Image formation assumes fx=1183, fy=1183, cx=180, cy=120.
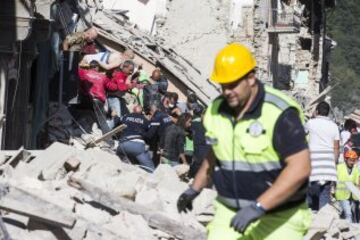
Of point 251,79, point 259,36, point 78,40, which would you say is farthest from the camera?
point 259,36

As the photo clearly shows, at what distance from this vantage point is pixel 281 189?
706 centimetres

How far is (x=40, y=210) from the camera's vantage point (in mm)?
9688

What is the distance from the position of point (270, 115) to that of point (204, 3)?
85.6 ft

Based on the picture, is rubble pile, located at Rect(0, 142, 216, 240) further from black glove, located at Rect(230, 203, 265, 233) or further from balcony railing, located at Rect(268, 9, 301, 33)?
balcony railing, located at Rect(268, 9, 301, 33)

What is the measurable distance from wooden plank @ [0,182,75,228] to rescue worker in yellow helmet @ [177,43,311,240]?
2378 mm

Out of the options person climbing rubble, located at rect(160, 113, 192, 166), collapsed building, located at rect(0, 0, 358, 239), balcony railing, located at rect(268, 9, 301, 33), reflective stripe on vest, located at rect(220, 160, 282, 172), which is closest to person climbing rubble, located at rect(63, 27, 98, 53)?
collapsed building, located at rect(0, 0, 358, 239)

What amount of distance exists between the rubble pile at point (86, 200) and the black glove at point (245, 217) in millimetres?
2743

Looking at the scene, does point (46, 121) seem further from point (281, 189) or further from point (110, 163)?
point (281, 189)

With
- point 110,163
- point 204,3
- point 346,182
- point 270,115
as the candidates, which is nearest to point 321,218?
point 110,163

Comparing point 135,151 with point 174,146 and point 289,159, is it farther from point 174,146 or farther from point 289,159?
point 289,159

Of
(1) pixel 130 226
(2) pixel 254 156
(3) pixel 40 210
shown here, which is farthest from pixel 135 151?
(2) pixel 254 156

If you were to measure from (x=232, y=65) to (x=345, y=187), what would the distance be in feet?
41.3

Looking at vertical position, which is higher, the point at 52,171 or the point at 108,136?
the point at 52,171

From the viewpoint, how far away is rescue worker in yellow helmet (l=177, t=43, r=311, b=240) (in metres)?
7.11
